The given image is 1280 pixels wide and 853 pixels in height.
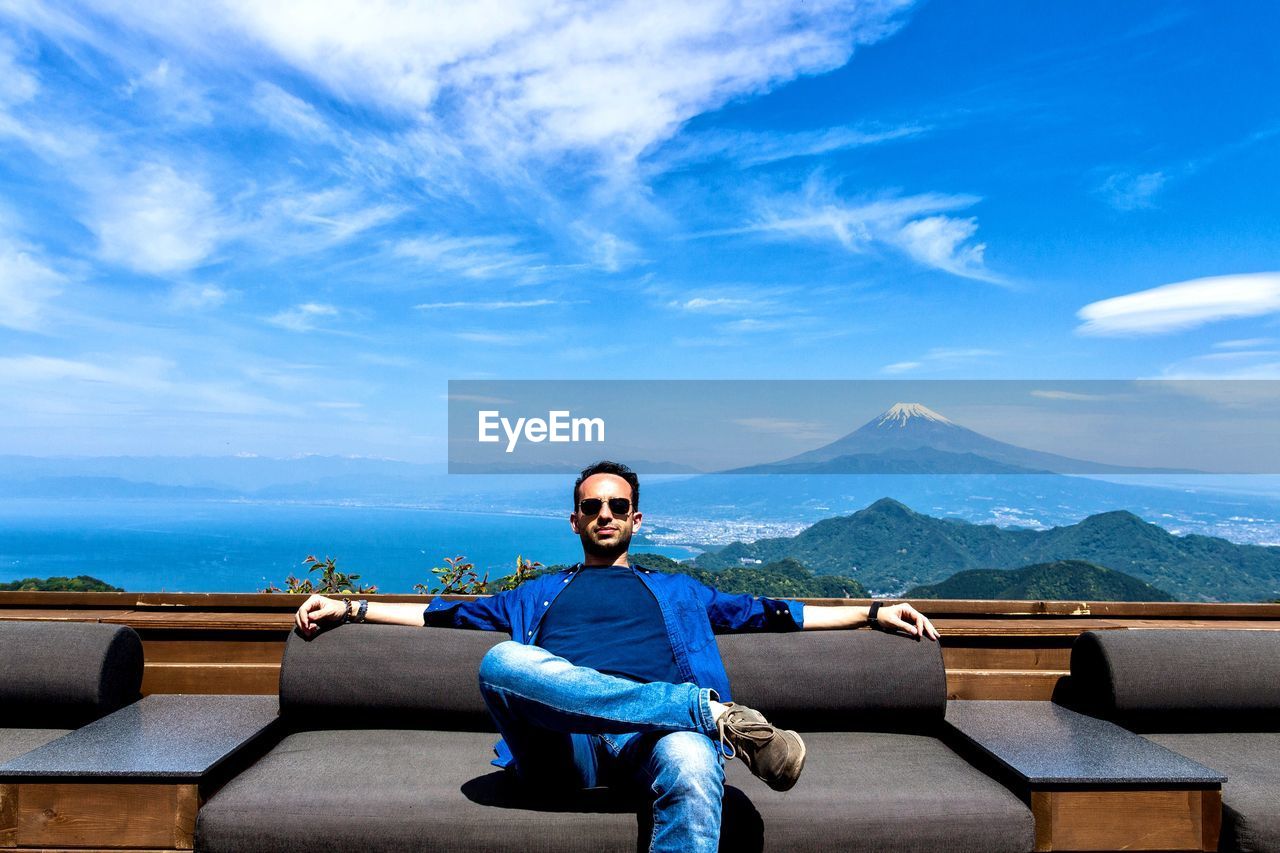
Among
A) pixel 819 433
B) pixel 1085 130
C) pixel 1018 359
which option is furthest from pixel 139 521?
pixel 1085 130

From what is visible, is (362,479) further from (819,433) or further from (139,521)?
(819,433)

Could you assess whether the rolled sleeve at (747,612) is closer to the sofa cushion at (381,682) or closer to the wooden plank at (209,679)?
the sofa cushion at (381,682)

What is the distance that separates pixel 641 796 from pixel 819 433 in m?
49.1

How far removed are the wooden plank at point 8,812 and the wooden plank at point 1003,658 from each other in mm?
2760

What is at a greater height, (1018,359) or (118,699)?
(1018,359)

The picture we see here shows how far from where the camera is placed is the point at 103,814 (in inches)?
79.8

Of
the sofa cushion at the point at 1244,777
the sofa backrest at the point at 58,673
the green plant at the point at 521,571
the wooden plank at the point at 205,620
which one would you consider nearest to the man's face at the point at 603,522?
the wooden plank at the point at 205,620

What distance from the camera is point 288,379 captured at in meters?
40.6

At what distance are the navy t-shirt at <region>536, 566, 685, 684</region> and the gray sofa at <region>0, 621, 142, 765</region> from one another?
4.57ft

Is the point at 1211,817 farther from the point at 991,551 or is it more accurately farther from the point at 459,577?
the point at 991,551

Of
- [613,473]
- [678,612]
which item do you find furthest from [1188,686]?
[613,473]

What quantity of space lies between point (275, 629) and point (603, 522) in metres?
1.27

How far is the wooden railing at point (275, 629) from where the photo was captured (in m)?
2.95

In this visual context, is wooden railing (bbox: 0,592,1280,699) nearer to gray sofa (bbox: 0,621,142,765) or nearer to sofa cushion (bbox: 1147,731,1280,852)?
gray sofa (bbox: 0,621,142,765)
